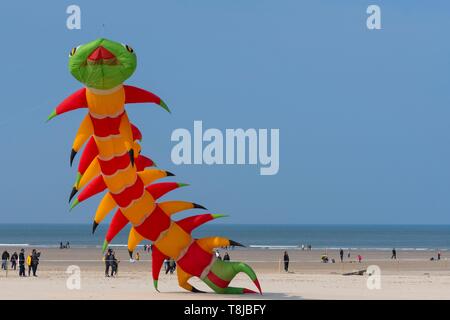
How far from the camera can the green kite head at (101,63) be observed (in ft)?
65.7

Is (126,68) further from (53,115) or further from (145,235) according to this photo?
(145,235)

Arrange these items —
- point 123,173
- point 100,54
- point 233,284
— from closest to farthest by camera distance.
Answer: point 100,54 → point 123,173 → point 233,284

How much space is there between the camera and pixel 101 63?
20.0 meters

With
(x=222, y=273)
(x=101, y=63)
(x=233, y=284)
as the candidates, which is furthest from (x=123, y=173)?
(x=233, y=284)

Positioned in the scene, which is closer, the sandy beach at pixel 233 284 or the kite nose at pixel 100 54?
the kite nose at pixel 100 54

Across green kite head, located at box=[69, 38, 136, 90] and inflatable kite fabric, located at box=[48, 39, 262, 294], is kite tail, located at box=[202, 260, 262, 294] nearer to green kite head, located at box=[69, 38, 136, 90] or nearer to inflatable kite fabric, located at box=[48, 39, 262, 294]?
inflatable kite fabric, located at box=[48, 39, 262, 294]

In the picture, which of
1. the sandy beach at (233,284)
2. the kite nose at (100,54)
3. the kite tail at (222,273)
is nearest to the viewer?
the kite nose at (100,54)

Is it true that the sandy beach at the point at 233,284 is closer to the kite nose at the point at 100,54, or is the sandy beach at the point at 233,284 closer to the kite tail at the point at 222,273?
the kite tail at the point at 222,273

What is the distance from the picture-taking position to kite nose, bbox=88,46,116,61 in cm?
1997

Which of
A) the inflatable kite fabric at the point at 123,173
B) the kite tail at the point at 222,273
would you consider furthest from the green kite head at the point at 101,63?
the kite tail at the point at 222,273

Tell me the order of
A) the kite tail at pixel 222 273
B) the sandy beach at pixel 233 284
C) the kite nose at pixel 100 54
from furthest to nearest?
the sandy beach at pixel 233 284, the kite tail at pixel 222 273, the kite nose at pixel 100 54

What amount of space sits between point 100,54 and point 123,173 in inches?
133

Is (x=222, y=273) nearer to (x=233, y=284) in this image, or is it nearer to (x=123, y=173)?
(x=123, y=173)

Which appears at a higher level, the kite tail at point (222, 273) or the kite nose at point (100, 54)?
the kite nose at point (100, 54)
